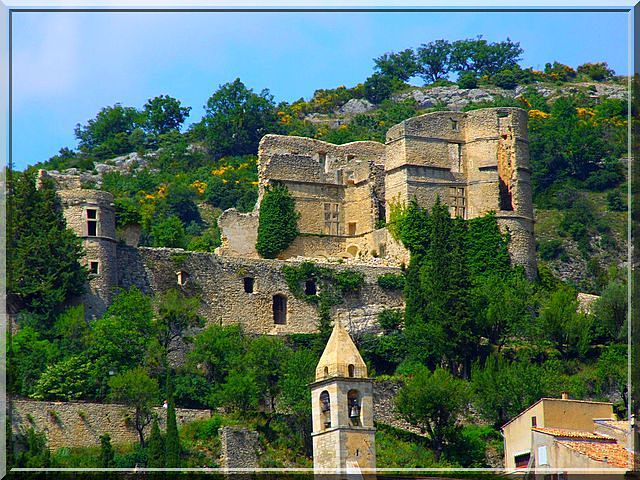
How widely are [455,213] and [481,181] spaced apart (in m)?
1.34

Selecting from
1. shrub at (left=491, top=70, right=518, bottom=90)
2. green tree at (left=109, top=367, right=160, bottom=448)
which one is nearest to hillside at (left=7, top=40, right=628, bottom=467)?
green tree at (left=109, top=367, right=160, bottom=448)

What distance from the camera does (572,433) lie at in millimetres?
40312

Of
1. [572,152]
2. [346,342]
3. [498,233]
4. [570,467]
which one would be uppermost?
Result: [572,152]

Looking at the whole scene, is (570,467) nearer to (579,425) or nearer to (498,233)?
(579,425)

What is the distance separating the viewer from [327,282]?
2153 inches

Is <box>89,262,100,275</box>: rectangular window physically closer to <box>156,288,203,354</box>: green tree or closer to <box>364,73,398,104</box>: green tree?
<box>156,288,203,354</box>: green tree

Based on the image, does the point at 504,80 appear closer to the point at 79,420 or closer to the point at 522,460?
the point at 79,420

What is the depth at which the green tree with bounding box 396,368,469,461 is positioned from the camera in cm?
4691

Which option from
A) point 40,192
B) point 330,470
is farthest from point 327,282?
point 330,470

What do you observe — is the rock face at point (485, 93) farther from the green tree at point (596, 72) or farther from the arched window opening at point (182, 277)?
the arched window opening at point (182, 277)

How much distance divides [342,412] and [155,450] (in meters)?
6.69

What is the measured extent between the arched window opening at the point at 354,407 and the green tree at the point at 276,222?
61.0 feet

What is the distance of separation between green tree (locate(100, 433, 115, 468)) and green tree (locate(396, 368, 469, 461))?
8000 mm

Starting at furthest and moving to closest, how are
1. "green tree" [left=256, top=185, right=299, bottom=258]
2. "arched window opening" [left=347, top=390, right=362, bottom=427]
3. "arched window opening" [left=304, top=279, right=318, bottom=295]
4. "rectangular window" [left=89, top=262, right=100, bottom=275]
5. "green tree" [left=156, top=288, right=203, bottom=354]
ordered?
1. "green tree" [left=256, top=185, right=299, bottom=258]
2. "arched window opening" [left=304, top=279, right=318, bottom=295]
3. "rectangular window" [left=89, top=262, right=100, bottom=275]
4. "green tree" [left=156, top=288, right=203, bottom=354]
5. "arched window opening" [left=347, top=390, right=362, bottom=427]
